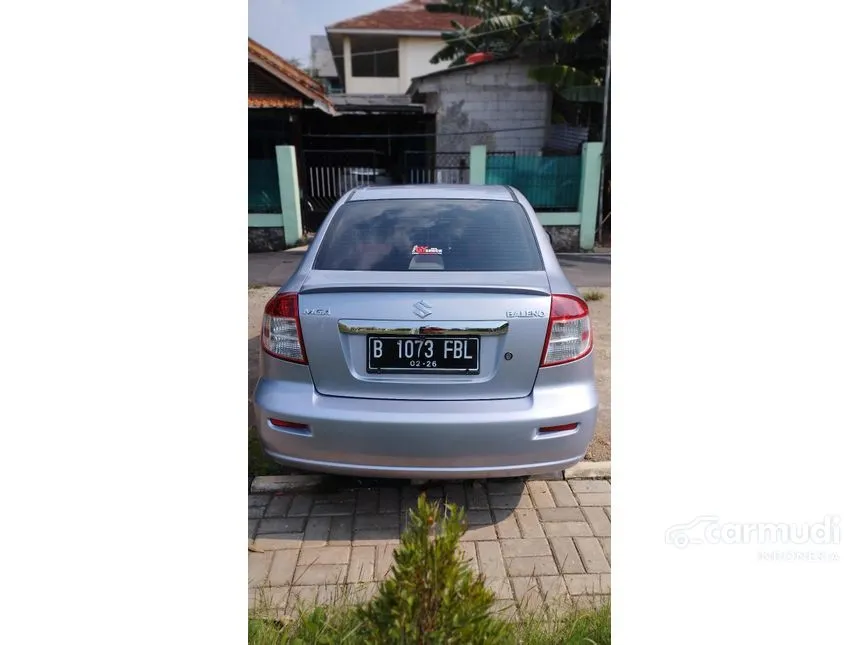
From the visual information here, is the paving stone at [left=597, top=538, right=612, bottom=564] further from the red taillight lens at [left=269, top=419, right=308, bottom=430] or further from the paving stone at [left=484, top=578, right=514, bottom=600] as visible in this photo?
the red taillight lens at [left=269, top=419, right=308, bottom=430]

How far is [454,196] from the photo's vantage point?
2494mm

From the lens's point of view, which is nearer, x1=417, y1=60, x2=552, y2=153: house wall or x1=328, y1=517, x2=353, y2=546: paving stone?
x1=328, y1=517, x2=353, y2=546: paving stone

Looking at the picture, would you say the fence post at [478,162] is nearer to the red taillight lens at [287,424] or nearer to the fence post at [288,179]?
the fence post at [288,179]

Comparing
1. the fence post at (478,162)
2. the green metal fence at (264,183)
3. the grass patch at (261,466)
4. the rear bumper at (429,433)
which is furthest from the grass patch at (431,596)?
the fence post at (478,162)

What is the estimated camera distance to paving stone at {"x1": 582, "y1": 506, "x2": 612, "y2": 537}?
210 centimetres

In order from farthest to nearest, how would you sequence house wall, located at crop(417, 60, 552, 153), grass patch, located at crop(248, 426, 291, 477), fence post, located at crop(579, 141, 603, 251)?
house wall, located at crop(417, 60, 552, 153) < fence post, located at crop(579, 141, 603, 251) < grass patch, located at crop(248, 426, 291, 477)

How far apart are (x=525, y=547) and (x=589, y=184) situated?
6067mm

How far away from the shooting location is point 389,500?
7.41 ft

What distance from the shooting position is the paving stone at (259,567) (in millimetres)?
1884

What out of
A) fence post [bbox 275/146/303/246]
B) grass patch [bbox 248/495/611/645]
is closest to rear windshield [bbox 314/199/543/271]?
grass patch [bbox 248/495/611/645]

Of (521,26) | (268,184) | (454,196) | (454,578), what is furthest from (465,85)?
(454,578)

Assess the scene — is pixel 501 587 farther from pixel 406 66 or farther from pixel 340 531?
pixel 406 66

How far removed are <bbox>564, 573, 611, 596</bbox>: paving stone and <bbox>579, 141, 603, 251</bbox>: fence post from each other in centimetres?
563
